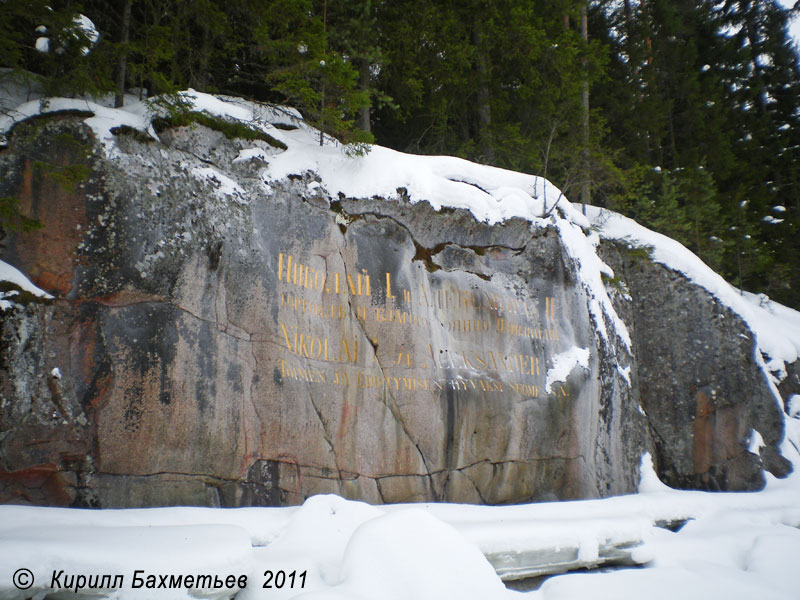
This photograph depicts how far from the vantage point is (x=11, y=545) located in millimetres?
3158

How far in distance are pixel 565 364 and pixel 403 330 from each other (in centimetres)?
266

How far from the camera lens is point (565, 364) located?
7.57 meters

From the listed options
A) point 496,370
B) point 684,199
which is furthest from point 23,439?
point 684,199

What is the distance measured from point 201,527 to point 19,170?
3879mm

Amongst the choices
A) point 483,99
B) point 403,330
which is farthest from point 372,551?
point 483,99

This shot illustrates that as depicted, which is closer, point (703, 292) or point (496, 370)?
point (496, 370)

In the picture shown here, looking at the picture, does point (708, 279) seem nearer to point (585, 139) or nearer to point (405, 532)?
point (585, 139)

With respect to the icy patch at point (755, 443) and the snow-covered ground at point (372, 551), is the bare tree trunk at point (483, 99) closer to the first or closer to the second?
the icy patch at point (755, 443)

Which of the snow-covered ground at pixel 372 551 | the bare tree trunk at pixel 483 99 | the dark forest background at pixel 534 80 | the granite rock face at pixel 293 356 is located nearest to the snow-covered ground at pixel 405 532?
the snow-covered ground at pixel 372 551

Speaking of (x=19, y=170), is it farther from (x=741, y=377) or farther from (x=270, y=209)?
(x=741, y=377)

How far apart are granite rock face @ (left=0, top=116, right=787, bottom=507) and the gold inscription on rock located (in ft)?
0.09

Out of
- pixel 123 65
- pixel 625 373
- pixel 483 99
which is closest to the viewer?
pixel 123 65

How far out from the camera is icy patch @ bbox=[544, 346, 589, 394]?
7418 millimetres

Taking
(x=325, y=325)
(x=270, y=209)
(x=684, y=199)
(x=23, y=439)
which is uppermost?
(x=684, y=199)
